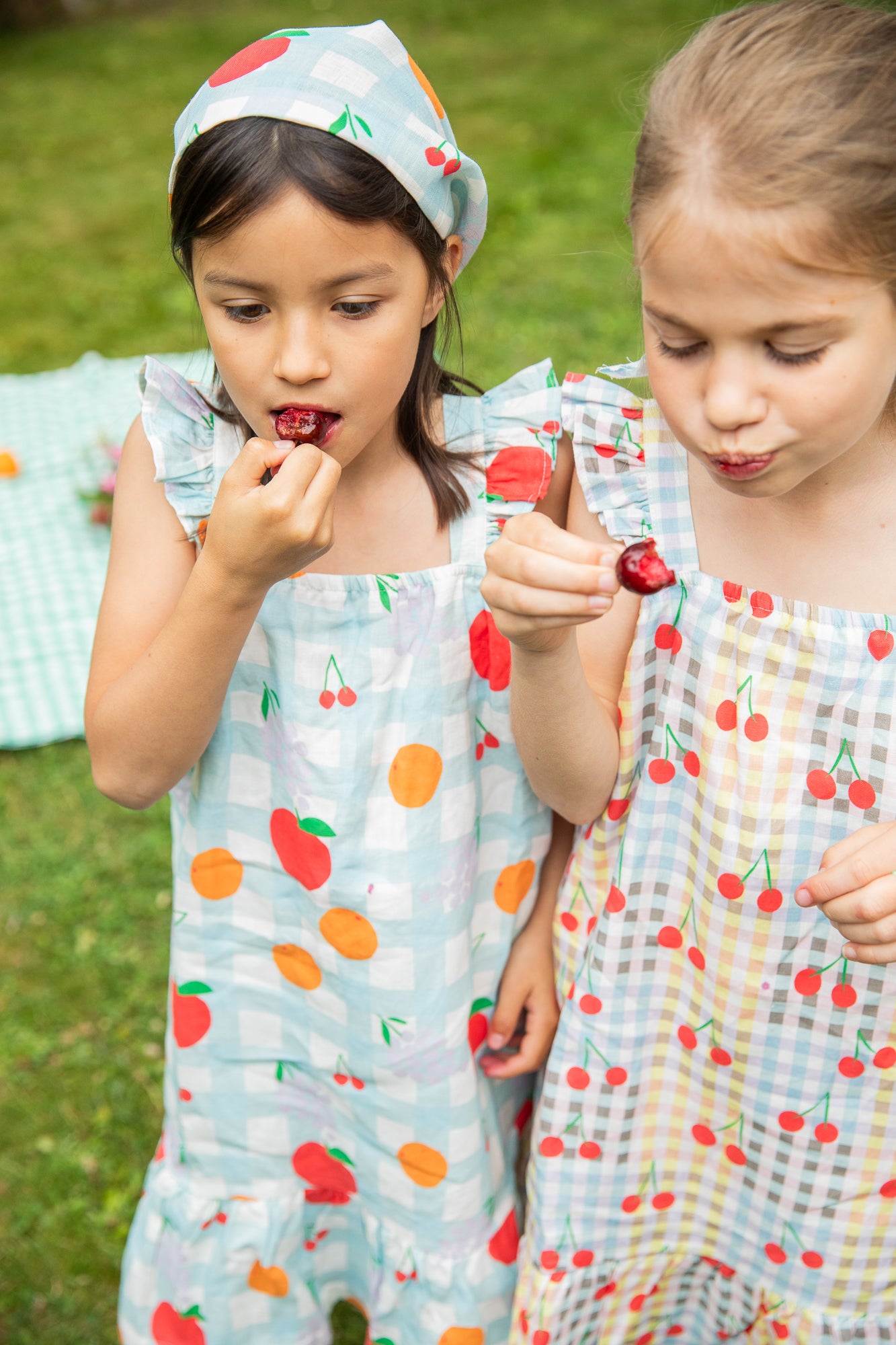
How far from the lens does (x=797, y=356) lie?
137cm

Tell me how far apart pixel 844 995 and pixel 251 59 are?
1.49 meters

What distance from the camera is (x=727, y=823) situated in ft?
5.51

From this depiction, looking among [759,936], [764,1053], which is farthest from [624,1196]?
[759,936]

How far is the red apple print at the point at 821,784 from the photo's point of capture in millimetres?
1652

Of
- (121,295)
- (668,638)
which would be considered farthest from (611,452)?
(121,295)

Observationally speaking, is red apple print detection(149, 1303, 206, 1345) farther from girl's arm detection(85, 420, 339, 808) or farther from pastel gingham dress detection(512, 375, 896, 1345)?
girl's arm detection(85, 420, 339, 808)

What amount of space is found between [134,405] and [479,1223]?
4387 millimetres

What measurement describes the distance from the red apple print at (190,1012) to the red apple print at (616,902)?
68 cm

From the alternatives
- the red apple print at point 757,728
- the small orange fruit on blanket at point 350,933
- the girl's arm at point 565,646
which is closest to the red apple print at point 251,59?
the girl's arm at point 565,646

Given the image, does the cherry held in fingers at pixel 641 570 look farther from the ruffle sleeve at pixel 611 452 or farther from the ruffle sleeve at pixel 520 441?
the ruffle sleeve at pixel 520 441

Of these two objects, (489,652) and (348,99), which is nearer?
(348,99)

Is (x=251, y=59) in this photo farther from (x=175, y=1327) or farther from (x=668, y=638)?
(x=175, y=1327)

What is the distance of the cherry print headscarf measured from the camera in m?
1.56

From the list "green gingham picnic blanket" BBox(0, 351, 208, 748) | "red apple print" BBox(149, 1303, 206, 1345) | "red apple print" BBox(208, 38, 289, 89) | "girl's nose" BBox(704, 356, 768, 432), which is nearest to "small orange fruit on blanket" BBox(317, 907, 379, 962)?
"red apple print" BBox(149, 1303, 206, 1345)
